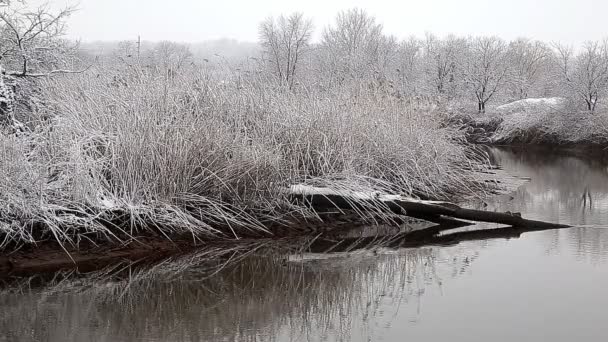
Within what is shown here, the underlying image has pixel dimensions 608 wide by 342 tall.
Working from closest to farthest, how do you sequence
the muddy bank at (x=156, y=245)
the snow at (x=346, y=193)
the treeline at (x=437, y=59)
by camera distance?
the muddy bank at (x=156, y=245) < the snow at (x=346, y=193) < the treeline at (x=437, y=59)

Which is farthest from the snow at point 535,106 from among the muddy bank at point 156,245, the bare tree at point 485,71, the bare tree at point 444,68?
the muddy bank at point 156,245

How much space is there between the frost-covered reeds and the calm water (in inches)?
28.2

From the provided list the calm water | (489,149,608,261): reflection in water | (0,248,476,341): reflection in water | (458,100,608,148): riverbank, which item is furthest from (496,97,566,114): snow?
(0,248,476,341): reflection in water

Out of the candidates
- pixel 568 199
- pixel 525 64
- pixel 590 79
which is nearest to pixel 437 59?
pixel 525 64

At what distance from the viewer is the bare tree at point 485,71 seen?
41.0 m

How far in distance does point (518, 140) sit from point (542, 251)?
22362mm

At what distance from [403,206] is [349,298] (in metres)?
3.02

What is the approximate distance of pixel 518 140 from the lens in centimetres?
2823

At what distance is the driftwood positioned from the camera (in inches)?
322

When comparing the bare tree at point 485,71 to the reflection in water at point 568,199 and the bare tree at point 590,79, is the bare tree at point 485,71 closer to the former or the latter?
the bare tree at point 590,79

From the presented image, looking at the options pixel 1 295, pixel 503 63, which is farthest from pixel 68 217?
pixel 503 63

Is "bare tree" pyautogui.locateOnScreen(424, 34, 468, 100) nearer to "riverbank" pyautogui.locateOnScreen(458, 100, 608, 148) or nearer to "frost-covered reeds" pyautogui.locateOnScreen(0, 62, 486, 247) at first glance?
"riverbank" pyautogui.locateOnScreen(458, 100, 608, 148)

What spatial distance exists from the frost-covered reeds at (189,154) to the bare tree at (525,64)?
3627 cm

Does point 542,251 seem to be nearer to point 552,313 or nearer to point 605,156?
point 552,313
